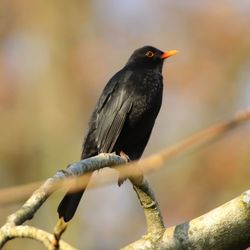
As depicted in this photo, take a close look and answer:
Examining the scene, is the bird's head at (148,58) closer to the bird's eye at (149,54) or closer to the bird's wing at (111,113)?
the bird's eye at (149,54)

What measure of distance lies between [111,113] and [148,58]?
962 millimetres

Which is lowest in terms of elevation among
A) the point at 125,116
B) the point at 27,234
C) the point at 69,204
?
the point at 27,234

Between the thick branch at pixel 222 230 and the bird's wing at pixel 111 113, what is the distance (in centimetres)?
206

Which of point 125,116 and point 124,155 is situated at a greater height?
point 125,116

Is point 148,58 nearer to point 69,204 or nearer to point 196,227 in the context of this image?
point 69,204

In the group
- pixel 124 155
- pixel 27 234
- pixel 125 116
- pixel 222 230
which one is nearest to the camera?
pixel 27 234

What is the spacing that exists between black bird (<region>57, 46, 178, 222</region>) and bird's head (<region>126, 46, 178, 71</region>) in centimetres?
38

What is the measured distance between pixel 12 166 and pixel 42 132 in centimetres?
87

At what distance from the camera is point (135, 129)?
5996 mm

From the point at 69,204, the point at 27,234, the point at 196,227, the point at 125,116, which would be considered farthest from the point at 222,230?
the point at 125,116

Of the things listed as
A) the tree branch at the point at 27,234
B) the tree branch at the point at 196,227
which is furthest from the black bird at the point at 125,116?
the tree branch at the point at 27,234

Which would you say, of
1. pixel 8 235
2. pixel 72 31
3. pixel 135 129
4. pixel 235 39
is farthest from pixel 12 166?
pixel 8 235

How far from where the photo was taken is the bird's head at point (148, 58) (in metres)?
6.66

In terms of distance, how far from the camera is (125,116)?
5969 mm
